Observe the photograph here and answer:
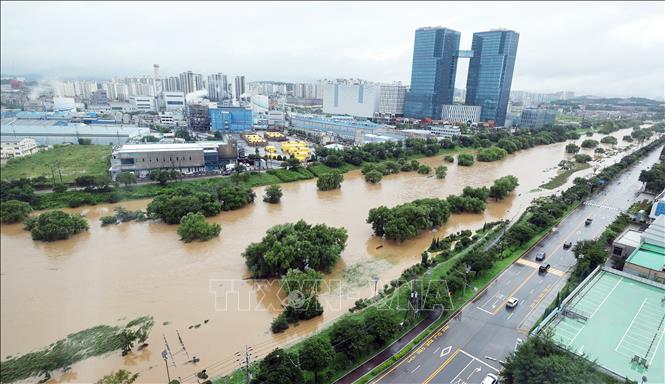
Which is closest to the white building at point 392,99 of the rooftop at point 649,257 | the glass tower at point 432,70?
the glass tower at point 432,70

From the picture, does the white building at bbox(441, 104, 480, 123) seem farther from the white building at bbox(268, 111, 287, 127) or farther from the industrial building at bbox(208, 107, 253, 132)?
the industrial building at bbox(208, 107, 253, 132)

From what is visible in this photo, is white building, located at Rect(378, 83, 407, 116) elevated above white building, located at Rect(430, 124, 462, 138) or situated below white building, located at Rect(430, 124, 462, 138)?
above

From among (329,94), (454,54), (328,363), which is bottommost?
(328,363)

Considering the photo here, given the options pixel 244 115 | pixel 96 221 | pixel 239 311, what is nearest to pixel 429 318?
pixel 239 311

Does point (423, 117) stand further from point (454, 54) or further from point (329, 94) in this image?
point (329, 94)

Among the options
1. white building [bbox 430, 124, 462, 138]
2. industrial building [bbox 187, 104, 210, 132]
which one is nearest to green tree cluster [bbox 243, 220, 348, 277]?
industrial building [bbox 187, 104, 210, 132]

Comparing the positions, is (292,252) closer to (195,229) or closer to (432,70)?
(195,229)
